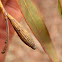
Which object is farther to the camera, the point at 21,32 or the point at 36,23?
the point at 36,23

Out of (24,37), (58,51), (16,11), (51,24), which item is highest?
(51,24)

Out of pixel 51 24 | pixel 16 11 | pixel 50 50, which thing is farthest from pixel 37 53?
pixel 50 50

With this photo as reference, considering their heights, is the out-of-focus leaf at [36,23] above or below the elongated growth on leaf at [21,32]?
above

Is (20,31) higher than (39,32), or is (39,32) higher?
(39,32)

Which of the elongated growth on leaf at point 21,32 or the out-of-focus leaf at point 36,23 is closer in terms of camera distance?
the elongated growth on leaf at point 21,32

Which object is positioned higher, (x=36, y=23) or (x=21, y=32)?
(x=36, y=23)

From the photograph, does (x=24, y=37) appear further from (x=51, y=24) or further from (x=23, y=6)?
(x=51, y=24)

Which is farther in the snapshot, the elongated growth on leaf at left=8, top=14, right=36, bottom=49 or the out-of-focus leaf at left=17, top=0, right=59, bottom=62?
the out-of-focus leaf at left=17, top=0, right=59, bottom=62

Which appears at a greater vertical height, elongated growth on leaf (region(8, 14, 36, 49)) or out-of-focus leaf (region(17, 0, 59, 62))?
out-of-focus leaf (region(17, 0, 59, 62))
